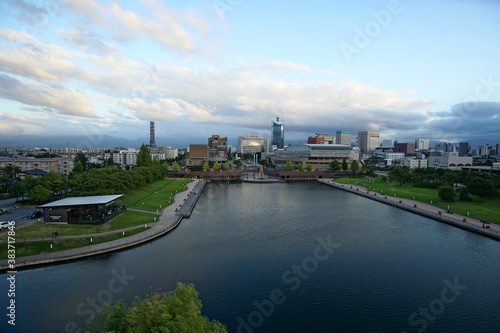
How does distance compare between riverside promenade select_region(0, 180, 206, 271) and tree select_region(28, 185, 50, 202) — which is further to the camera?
tree select_region(28, 185, 50, 202)

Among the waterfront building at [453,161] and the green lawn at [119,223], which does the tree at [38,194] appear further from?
the waterfront building at [453,161]

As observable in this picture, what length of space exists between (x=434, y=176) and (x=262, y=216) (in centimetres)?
3948

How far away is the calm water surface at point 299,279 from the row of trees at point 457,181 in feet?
43.4

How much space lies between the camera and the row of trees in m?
39.6

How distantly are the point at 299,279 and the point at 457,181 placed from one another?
44.4 meters

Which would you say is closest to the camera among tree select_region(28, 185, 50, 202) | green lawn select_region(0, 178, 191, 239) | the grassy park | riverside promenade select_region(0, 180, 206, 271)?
riverside promenade select_region(0, 180, 206, 271)

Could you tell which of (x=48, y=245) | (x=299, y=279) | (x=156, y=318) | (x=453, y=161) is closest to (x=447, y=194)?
(x=299, y=279)

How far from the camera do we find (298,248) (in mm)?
24891

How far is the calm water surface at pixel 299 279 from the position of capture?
1484 cm

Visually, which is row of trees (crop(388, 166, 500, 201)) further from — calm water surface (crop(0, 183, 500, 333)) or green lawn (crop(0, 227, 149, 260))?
green lawn (crop(0, 227, 149, 260))

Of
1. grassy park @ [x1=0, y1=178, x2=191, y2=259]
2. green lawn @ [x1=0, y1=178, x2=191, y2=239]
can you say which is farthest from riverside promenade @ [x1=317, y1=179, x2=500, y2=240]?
green lawn @ [x1=0, y1=178, x2=191, y2=239]

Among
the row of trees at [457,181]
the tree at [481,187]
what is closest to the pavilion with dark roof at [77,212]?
the row of trees at [457,181]

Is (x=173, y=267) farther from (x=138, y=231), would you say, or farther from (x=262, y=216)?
(x=262, y=216)

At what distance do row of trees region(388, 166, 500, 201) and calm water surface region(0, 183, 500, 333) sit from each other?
13.2 meters
